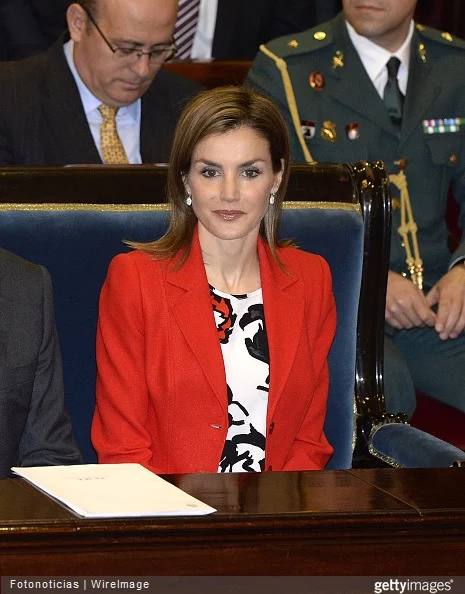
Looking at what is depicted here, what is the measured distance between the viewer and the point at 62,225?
2232mm

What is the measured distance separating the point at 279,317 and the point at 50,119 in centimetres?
101

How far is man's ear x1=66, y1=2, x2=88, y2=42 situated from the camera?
10.1 ft

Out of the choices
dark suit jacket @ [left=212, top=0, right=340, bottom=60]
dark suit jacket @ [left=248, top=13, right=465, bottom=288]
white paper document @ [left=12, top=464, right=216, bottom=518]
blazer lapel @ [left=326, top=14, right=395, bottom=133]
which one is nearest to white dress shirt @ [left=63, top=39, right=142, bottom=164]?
dark suit jacket @ [left=248, top=13, right=465, bottom=288]

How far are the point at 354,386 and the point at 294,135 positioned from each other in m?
0.90

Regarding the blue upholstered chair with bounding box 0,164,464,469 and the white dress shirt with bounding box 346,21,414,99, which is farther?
the white dress shirt with bounding box 346,21,414,99

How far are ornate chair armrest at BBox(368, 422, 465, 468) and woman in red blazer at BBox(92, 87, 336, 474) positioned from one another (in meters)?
0.11

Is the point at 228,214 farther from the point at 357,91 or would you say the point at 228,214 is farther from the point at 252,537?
the point at 357,91

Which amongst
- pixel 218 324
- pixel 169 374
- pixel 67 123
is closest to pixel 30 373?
pixel 169 374

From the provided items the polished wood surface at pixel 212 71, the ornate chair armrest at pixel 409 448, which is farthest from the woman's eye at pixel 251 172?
the polished wood surface at pixel 212 71

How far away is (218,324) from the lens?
87.1 inches

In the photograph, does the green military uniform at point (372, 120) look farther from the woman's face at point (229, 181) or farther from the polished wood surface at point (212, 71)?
the woman's face at point (229, 181)

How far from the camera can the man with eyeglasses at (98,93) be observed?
293 cm

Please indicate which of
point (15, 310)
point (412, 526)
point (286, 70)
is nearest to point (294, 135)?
point (286, 70)

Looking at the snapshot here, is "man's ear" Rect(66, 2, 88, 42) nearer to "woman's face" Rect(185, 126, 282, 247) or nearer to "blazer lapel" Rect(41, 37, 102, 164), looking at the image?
"blazer lapel" Rect(41, 37, 102, 164)
